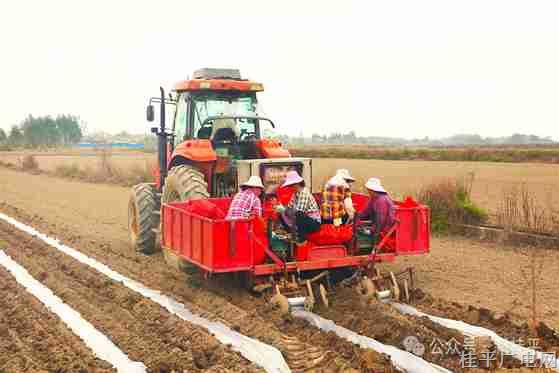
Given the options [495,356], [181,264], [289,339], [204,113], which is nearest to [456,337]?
[495,356]

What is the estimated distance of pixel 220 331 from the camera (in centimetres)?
656

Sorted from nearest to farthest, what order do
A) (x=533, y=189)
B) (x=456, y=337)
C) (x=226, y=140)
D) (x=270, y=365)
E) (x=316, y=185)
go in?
(x=270, y=365)
(x=456, y=337)
(x=226, y=140)
(x=316, y=185)
(x=533, y=189)

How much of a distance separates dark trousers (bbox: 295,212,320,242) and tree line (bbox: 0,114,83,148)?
8933cm

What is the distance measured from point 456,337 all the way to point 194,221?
122 inches

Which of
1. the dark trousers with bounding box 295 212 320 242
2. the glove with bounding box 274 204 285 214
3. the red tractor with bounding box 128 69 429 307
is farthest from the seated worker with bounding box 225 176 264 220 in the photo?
the dark trousers with bounding box 295 212 320 242

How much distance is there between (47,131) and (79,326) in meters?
105

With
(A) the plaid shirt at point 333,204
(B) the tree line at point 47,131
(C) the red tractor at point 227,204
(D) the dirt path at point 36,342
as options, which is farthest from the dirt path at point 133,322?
(B) the tree line at point 47,131

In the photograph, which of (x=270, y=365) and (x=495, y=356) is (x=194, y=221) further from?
(x=495, y=356)

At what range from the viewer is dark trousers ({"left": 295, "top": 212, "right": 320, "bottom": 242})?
25.0 feet

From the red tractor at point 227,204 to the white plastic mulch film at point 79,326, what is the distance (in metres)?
1.35

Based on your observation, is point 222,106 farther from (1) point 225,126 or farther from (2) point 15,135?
(2) point 15,135

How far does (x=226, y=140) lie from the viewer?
10.0m

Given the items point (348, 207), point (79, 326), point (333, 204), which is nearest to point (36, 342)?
point (79, 326)

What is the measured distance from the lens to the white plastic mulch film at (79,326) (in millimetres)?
5738
